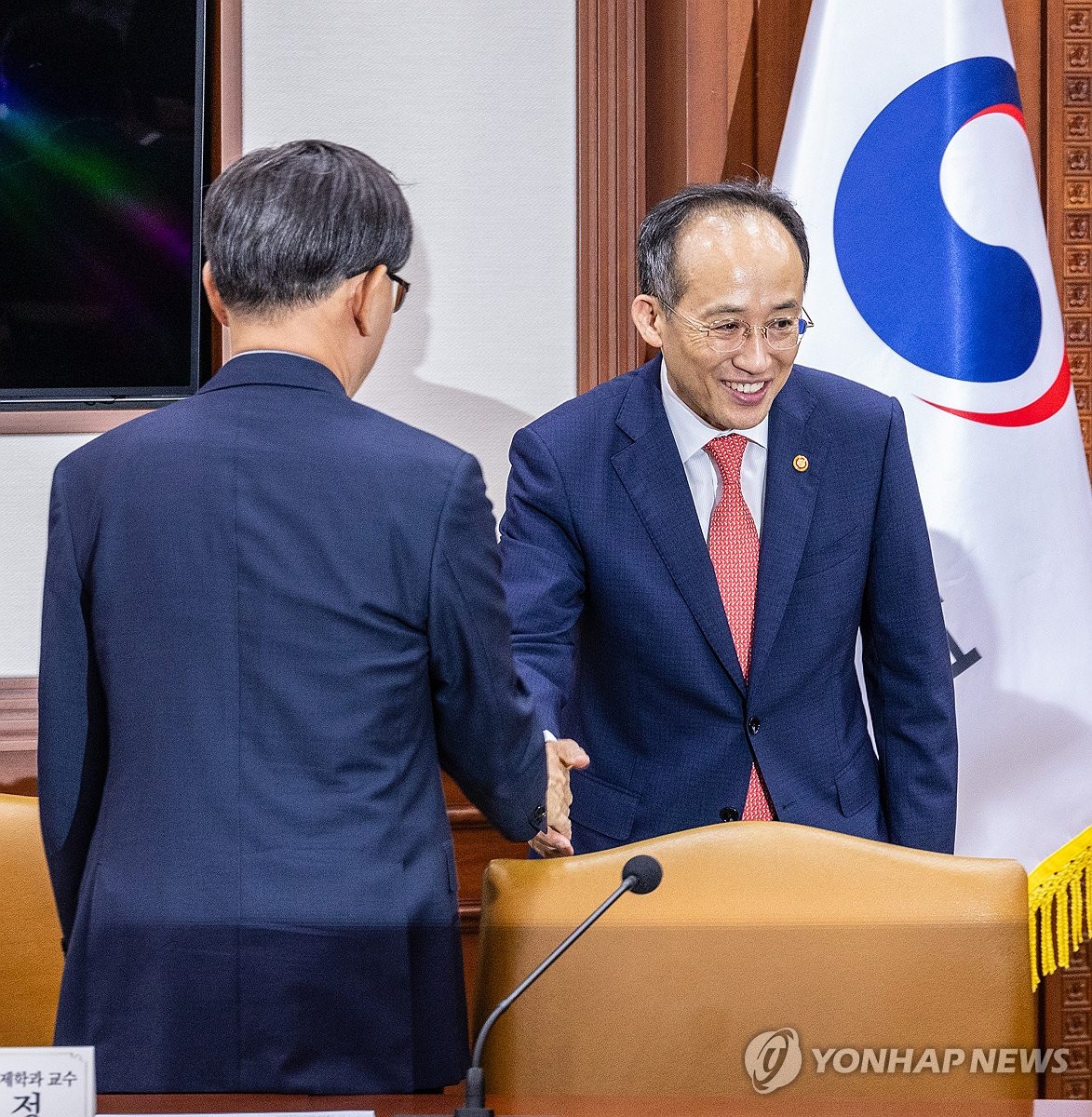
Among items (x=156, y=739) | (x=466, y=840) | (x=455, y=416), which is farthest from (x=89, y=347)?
(x=156, y=739)

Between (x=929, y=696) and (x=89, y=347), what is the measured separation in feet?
5.92

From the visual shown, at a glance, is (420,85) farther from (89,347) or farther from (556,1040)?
(556,1040)

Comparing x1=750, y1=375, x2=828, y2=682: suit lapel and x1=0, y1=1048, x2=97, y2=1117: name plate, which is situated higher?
x1=750, y1=375, x2=828, y2=682: suit lapel

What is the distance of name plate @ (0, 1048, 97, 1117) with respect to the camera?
1.00 m

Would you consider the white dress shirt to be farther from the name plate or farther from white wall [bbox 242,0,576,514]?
the name plate

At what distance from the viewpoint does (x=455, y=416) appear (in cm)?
277

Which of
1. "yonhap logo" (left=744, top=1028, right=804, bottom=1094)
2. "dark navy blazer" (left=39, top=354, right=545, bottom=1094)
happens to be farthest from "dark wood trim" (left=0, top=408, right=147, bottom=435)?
"yonhap logo" (left=744, top=1028, right=804, bottom=1094)

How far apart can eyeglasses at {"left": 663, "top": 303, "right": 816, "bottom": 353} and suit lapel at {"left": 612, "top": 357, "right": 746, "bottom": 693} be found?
17cm

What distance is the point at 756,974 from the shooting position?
1470mm

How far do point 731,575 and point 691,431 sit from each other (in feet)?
0.72

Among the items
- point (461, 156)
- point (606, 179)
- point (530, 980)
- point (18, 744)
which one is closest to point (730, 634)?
point (530, 980)

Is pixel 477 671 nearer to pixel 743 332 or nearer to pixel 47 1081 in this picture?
pixel 47 1081

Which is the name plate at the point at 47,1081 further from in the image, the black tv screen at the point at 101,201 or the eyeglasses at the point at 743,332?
the black tv screen at the point at 101,201

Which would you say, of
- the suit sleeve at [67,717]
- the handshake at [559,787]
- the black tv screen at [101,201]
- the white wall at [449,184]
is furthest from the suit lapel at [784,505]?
the black tv screen at [101,201]
